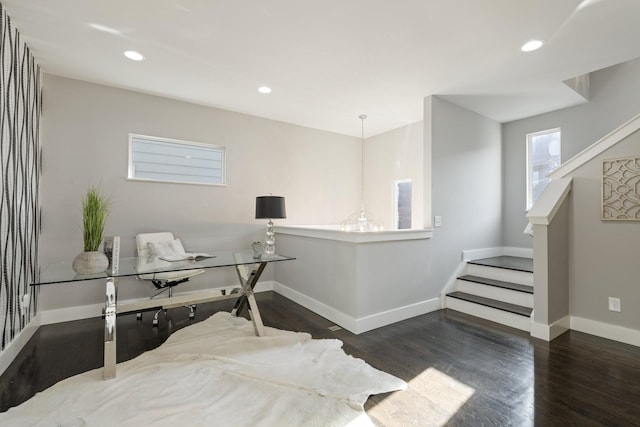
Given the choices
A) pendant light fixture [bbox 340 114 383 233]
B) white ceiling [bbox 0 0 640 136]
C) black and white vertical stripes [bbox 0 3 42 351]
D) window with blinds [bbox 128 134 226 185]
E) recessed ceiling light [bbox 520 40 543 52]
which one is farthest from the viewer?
pendant light fixture [bbox 340 114 383 233]

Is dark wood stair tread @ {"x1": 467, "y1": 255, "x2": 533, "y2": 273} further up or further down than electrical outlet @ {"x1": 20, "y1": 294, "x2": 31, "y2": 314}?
further up

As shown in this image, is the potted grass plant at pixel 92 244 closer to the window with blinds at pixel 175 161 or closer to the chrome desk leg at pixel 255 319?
the chrome desk leg at pixel 255 319

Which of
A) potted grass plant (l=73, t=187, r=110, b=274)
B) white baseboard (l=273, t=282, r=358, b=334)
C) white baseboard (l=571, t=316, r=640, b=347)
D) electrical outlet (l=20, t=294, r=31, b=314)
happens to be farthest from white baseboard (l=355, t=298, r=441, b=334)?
electrical outlet (l=20, t=294, r=31, b=314)

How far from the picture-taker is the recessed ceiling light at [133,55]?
2.62m

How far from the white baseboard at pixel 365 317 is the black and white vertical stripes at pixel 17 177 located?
2689 millimetres

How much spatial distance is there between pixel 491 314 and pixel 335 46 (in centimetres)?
327

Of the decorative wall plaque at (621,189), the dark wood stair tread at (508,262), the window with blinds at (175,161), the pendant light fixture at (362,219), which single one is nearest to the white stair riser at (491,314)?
the dark wood stair tread at (508,262)

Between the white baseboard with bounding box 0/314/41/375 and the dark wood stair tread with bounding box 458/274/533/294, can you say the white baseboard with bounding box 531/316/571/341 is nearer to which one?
the dark wood stair tread with bounding box 458/274/533/294

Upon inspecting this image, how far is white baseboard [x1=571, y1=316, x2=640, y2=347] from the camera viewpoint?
2.50 metres

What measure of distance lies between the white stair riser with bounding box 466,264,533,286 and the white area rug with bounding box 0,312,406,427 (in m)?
2.37

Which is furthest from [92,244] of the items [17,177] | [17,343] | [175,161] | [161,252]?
[175,161]

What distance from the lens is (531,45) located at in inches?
96.1

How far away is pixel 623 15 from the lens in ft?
6.81

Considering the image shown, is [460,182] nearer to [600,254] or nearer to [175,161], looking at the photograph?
[600,254]
